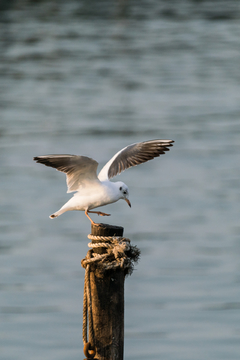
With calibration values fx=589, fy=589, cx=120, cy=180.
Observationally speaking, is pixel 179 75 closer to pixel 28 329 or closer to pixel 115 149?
pixel 115 149

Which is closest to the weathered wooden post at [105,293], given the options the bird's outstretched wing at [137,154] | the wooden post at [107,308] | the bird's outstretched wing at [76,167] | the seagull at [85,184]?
the wooden post at [107,308]

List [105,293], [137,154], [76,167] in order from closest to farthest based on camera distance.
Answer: [105,293]
[76,167]
[137,154]

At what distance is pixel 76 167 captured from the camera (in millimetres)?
5828

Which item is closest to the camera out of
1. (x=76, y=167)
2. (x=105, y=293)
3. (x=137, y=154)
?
(x=105, y=293)

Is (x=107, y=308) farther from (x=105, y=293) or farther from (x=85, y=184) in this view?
(x=85, y=184)

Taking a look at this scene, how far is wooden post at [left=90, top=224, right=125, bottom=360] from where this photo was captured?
4801 mm

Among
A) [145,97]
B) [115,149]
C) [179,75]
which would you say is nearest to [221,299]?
[115,149]

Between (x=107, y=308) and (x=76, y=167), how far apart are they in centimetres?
159

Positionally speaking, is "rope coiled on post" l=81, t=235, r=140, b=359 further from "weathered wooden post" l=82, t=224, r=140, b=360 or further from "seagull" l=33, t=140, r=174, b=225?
"seagull" l=33, t=140, r=174, b=225

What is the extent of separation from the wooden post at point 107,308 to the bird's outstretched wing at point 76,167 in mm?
1003

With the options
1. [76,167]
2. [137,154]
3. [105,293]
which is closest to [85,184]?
[76,167]

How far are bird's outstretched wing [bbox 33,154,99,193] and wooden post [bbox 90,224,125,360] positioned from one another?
1.00 meters

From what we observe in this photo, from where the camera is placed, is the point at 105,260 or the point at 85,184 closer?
the point at 105,260

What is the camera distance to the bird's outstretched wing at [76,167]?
5.59 metres
